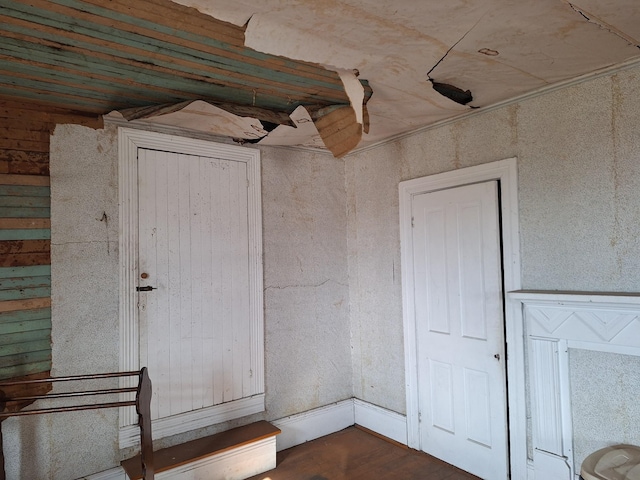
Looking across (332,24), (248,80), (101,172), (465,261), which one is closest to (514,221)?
(465,261)

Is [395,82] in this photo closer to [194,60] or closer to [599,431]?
[194,60]

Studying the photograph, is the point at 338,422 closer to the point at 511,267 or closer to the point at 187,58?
the point at 511,267

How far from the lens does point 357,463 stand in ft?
9.65

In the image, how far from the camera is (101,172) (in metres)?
2.56

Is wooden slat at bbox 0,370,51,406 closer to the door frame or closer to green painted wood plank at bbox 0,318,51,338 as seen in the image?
green painted wood plank at bbox 0,318,51,338

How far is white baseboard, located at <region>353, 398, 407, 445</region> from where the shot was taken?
127 inches

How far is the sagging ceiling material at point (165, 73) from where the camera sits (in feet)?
5.16

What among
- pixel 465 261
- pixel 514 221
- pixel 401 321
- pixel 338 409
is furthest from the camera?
pixel 338 409

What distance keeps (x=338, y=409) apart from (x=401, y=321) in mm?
1049

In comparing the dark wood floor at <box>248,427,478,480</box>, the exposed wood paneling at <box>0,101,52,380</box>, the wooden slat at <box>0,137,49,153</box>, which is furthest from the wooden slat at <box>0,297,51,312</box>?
the dark wood floor at <box>248,427,478,480</box>

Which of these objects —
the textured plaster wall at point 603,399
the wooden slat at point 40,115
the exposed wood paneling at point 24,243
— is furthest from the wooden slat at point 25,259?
the textured plaster wall at point 603,399

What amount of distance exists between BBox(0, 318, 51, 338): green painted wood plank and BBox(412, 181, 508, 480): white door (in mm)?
2558

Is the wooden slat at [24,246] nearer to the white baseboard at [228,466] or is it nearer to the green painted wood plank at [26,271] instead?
the green painted wood plank at [26,271]

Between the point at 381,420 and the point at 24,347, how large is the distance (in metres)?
2.69
